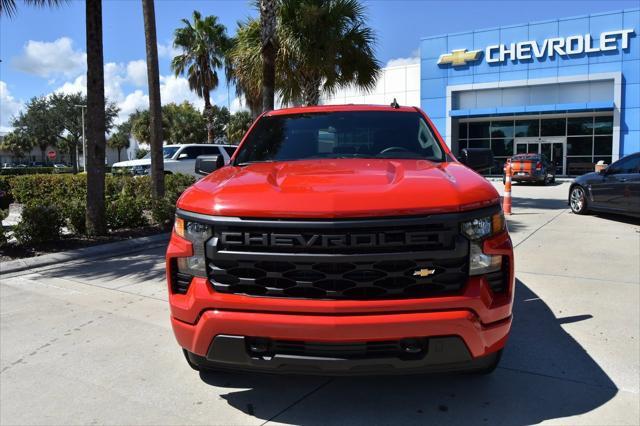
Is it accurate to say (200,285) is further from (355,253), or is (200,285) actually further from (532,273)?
(532,273)

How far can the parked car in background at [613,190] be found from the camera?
1033 centimetres

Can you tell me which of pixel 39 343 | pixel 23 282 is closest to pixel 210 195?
pixel 39 343

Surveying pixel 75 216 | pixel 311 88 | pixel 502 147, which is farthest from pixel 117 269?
pixel 502 147

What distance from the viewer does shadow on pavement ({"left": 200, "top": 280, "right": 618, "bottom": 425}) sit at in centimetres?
298

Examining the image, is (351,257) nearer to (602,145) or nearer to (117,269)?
(117,269)

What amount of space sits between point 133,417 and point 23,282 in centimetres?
432

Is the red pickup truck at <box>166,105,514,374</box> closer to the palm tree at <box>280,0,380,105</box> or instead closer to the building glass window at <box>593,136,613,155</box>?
the palm tree at <box>280,0,380,105</box>

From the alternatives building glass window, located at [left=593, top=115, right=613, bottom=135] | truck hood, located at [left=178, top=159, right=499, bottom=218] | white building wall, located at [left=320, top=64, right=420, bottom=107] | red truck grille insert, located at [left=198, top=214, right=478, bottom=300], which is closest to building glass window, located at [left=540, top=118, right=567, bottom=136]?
building glass window, located at [left=593, top=115, right=613, bottom=135]

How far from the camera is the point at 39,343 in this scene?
4273mm

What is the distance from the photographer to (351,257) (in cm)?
257

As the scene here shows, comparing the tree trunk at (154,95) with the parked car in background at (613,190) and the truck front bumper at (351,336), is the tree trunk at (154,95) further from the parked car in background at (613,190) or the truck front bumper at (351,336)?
the parked car in background at (613,190)

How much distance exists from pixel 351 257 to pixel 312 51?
12423 millimetres

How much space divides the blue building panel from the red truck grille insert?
30.7 m

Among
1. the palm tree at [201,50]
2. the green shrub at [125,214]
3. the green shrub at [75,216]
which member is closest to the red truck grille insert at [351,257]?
the green shrub at [75,216]
